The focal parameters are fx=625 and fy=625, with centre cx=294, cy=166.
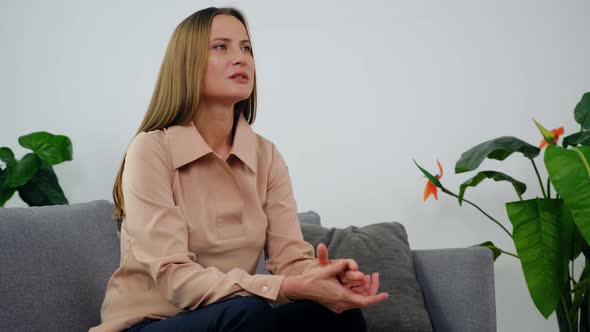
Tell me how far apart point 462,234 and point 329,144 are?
2.33 ft

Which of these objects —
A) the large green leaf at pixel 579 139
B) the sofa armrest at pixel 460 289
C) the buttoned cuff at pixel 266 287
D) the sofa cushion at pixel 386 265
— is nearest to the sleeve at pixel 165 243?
the buttoned cuff at pixel 266 287

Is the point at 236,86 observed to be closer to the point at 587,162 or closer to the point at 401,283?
the point at 401,283

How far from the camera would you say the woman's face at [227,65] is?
1.43 m

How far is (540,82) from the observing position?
8.89 ft

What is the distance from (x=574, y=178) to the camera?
1.92m

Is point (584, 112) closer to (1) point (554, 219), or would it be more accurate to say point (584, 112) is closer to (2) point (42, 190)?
(1) point (554, 219)

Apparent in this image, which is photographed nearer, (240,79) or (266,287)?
(266,287)

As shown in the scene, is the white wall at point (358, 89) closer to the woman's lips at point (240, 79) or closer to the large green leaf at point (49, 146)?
the large green leaf at point (49, 146)

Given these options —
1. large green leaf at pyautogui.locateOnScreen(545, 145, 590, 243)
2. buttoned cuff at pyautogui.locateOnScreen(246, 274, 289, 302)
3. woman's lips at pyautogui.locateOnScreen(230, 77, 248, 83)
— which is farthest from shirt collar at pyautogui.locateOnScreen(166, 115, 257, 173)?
large green leaf at pyautogui.locateOnScreen(545, 145, 590, 243)

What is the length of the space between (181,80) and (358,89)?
1561 mm

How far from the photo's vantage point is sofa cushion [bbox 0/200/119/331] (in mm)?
1423

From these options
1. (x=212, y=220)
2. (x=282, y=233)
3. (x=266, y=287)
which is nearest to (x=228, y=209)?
(x=212, y=220)

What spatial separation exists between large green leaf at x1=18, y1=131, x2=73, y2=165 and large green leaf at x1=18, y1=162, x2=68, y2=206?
0.06 m

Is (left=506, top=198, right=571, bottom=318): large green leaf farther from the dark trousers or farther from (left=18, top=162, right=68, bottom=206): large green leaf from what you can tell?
(left=18, top=162, right=68, bottom=206): large green leaf
